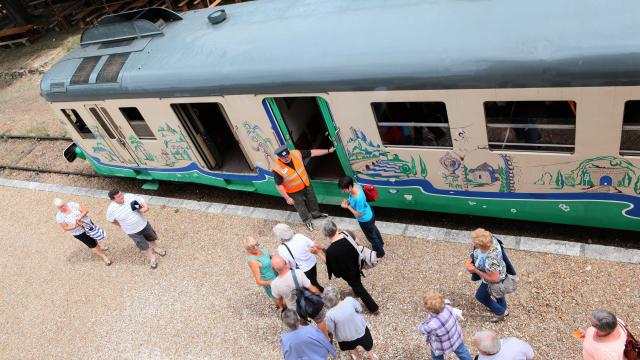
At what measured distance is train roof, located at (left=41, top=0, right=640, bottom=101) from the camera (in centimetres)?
496

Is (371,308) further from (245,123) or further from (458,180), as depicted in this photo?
(245,123)

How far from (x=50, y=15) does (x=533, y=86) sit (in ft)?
86.0

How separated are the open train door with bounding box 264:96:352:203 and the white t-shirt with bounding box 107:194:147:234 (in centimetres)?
256

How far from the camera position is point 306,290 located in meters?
5.25

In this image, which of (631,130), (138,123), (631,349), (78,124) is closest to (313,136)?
(138,123)

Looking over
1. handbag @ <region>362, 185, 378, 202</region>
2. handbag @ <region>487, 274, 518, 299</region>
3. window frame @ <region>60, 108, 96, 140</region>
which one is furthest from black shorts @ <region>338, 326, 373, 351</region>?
window frame @ <region>60, 108, 96, 140</region>

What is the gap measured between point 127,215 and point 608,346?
647 cm

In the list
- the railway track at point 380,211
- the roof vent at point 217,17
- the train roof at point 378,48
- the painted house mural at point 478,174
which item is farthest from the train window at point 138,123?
the painted house mural at point 478,174

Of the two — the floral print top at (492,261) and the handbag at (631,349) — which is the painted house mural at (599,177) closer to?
the floral print top at (492,261)

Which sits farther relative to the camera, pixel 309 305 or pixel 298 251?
pixel 298 251

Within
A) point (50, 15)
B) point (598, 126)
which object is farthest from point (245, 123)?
point (50, 15)

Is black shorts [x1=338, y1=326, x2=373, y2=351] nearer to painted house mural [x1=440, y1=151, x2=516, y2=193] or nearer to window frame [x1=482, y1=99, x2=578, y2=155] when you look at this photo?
painted house mural [x1=440, y1=151, x2=516, y2=193]

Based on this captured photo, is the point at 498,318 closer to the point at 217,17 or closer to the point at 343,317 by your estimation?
the point at 343,317

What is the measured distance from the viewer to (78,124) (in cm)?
1027
